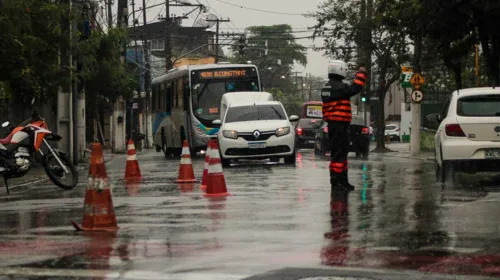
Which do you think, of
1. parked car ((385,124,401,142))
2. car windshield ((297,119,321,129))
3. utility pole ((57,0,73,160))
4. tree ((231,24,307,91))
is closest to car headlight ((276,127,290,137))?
utility pole ((57,0,73,160))

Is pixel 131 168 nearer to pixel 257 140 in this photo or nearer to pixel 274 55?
pixel 257 140

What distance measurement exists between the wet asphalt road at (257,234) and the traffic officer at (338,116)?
14.7 inches

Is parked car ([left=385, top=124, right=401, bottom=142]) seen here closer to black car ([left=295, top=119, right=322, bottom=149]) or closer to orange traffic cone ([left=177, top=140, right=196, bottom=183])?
black car ([left=295, top=119, right=322, bottom=149])

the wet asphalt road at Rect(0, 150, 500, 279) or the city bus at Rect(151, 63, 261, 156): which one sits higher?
the city bus at Rect(151, 63, 261, 156)

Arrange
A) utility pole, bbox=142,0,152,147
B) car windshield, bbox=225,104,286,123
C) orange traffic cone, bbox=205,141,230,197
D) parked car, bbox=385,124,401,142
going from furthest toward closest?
parked car, bbox=385,124,401,142 < utility pole, bbox=142,0,152,147 < car windshield, bbox=225,104,286,123 < orange traffic cone, bbox=205,141,230,197

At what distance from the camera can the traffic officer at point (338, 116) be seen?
48.3 ft

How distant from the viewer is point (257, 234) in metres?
9.51

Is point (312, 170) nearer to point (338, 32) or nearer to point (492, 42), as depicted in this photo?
point (492, 42)

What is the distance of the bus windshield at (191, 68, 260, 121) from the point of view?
34188 millimetres

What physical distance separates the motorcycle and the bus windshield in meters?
16.4

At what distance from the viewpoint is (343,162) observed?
14.9m

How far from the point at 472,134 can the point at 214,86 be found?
18.6 m

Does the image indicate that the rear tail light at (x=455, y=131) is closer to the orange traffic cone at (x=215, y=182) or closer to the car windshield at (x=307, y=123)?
the orange traffic cone at (x=215, y=182)

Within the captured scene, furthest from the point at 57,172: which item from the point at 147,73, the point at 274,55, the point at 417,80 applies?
the point at 274,55
